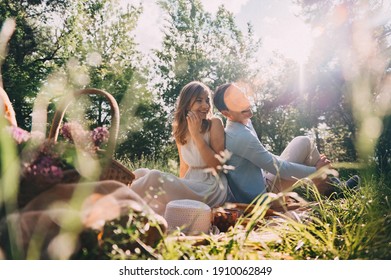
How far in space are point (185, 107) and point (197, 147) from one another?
0.47 metres

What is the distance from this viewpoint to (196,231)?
266 centimetres

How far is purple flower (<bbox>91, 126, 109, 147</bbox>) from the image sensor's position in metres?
1.87

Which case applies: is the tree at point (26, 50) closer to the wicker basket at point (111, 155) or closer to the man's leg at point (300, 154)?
the man's leg at point (300, 154)

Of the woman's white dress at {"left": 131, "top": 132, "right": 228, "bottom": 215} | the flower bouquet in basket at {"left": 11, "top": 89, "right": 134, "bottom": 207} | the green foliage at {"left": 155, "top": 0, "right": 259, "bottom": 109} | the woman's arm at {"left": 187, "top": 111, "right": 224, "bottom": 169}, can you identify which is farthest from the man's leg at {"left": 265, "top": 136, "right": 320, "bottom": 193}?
the green foliage at {"left": 155, "top": 0, "right": 259, "bottom": 109}

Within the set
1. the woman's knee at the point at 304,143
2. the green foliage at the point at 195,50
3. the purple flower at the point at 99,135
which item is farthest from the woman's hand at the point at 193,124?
the green foliage at the point at 195,50

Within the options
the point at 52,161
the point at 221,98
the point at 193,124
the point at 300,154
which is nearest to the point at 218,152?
the point at 193,124

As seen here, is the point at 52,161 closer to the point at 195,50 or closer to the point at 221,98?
the point at 221,98

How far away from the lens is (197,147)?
385 cm

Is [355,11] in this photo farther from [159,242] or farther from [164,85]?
[164,85]

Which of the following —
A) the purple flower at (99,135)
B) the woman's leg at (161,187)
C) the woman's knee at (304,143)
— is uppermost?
the purple flower at (99,135)

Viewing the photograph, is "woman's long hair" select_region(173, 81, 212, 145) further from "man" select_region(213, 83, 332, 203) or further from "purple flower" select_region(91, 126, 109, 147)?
"purple flower" select_region(91, 126, 109, 147)

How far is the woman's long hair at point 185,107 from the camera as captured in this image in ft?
12.9

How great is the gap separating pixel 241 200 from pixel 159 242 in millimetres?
2529

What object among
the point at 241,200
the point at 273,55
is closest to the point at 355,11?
the point at 241,200
